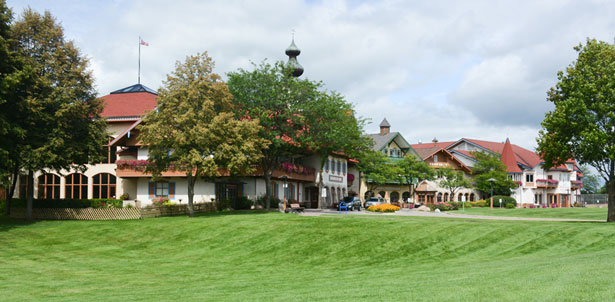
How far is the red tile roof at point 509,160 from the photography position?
285 ft

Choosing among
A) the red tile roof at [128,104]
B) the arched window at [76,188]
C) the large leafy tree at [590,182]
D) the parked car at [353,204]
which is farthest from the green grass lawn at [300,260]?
the large leafy tree at [590,182]

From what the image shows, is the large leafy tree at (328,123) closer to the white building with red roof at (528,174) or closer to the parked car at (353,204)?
the parked car at (353,204)

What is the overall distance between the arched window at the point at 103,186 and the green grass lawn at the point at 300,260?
47.7 ft

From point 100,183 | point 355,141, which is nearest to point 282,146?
point 355,141

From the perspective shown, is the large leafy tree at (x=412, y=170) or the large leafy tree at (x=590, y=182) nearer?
the large leafy tree at (x=412, y=170)

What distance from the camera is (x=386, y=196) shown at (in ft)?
248

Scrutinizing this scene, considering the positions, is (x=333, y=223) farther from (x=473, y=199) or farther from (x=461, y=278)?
(x=473, y=199)

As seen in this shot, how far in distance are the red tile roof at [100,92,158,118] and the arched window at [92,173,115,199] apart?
5792 mm

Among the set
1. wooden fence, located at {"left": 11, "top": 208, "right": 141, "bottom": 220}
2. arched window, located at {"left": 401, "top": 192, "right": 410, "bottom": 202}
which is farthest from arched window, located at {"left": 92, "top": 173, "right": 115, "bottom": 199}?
arched window, located at {"left": 401, "top": 192, "right": 410, "bottom": 202}

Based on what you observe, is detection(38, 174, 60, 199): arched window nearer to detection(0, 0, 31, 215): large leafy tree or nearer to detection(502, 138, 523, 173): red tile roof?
detection(0, 0, 31, 215): large leafy tree

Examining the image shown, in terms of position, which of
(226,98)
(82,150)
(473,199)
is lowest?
(473,199)

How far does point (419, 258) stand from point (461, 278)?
28.5ft

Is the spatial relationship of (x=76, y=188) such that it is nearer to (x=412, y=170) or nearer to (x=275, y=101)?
(x=275, y=101)

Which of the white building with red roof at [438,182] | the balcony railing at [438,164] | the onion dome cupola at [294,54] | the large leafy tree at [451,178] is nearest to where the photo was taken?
the onion dome cupola at [294,54]
